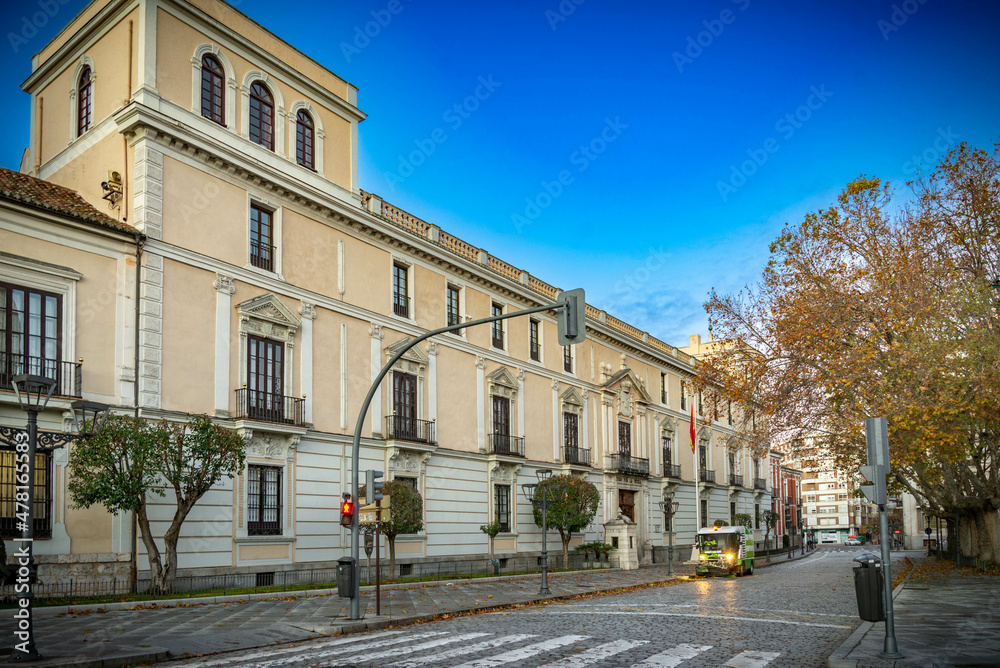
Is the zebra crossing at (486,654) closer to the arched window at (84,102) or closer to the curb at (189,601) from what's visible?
the curb at (189,601)

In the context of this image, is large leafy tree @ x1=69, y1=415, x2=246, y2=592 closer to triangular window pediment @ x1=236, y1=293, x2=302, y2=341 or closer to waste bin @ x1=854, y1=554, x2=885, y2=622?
triangular window pediment @ x1=236, y1=293, x2=302, y2=341

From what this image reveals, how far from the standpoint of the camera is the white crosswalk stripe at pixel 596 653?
35.5ft

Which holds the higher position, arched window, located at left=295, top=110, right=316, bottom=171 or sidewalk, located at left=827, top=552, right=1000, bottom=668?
arched window, located at left=295, top=110, right=316, bottom=171

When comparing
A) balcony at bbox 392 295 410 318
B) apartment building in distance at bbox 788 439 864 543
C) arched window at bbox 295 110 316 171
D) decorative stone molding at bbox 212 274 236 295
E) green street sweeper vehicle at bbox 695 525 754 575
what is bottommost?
apartment building in distance at bbox 788 439 864 543

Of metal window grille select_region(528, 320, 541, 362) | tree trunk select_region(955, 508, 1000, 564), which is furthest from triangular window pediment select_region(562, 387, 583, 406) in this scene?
tree trunk select_region(955, 508, 1000, 564)

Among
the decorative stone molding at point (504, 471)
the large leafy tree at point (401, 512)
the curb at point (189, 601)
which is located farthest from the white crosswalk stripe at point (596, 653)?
the decorative stone molding at point (504, 471)

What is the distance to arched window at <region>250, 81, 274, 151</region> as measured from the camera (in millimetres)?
26484

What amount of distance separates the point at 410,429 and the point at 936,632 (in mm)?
→ 20210

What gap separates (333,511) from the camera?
88.2 feet

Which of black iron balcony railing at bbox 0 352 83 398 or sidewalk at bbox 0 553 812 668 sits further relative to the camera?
black iron balcony railing at bbox 0 352 83 398

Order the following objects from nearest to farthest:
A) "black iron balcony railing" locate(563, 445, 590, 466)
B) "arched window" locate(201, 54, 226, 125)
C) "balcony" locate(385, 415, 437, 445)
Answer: "arched window" locate(201, 54, 226, 125) < "balcony" locate(385, 415, 437, 445) < "black iron balcony railing" locate(563, 445, 590, 466)

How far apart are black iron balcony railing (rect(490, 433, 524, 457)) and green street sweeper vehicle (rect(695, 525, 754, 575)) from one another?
327 inches

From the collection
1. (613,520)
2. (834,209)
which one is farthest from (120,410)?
(613,520)

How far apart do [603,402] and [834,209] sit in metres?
A: 20.8
